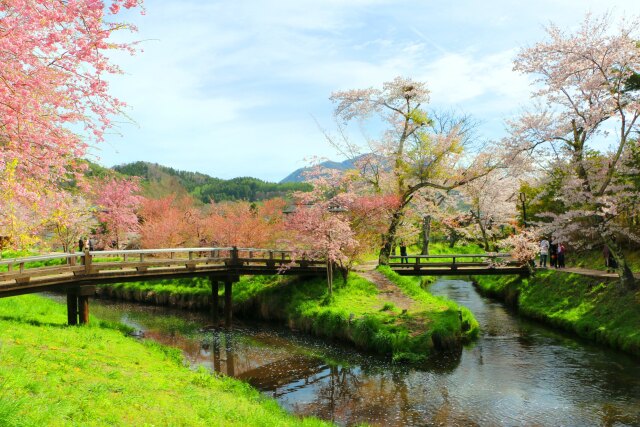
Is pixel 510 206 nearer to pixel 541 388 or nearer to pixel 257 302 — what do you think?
pixel 257 302

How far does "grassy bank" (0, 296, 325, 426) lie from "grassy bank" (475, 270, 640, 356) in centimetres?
1435

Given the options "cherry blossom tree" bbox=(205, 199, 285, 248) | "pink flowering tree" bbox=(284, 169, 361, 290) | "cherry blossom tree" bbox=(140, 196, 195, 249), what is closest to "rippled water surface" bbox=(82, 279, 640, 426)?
"pink flowering tree" bbox=(284, 169, 361, 290)

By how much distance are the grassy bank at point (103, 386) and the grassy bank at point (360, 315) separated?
6771mm

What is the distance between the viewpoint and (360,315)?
21281mm

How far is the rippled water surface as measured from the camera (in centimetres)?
1285

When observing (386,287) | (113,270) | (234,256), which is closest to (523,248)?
(386,287)

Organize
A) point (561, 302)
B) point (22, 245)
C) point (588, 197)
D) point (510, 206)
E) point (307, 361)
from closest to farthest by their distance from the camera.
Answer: point (22, 245)
point (307, 361)
point (588, 197)
point (561, 302)
point (510, 206)

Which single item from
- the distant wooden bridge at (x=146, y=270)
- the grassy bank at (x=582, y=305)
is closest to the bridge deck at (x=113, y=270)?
the distant wooden bridge at (x=146, y=270)

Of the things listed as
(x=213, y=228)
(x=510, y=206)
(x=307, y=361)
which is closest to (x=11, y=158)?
(x=307, y=361)

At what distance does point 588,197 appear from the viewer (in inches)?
840

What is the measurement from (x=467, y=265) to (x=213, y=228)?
84.9ft

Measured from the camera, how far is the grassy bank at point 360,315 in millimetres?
18812

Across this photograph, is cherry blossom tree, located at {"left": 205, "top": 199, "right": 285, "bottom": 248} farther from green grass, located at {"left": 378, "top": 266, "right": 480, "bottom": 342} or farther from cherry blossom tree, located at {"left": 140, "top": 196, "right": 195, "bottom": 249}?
green grass, located at {"left": 378, "top": 266, "right": 480, "bottom": 342}

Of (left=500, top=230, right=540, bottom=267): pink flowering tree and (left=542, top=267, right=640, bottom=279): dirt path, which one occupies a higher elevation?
(left=500, top=230, right=540, bottom=267): pink flowering tree
